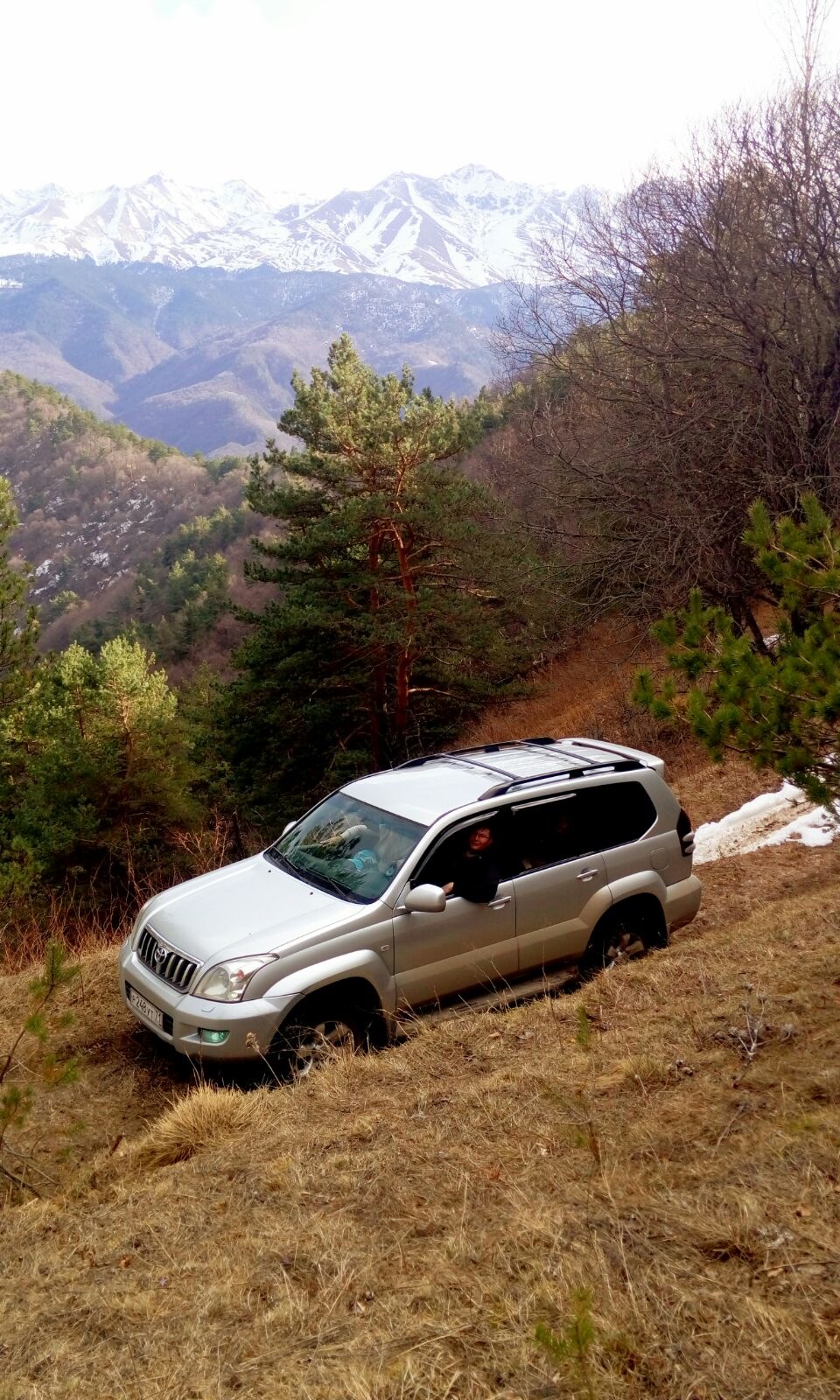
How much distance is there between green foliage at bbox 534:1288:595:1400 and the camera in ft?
6.98

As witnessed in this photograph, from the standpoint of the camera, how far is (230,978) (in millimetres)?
5184

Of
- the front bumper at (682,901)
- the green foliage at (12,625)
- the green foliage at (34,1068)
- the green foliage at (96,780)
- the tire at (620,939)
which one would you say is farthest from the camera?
the green foliage at (96,780)

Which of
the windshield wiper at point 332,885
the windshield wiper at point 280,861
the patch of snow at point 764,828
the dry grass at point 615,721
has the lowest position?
the dry grass at point 615,721

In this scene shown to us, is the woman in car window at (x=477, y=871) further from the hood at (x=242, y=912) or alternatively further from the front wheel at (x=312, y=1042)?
the front wheel at (x=312, y=1042)

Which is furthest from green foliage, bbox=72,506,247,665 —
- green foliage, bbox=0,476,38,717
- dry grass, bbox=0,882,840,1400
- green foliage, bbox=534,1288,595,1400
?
green foliage, bbox=534,1288,595,1400

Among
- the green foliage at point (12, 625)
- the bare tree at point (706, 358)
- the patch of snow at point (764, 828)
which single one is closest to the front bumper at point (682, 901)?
the patch of snow at point (764, 828)

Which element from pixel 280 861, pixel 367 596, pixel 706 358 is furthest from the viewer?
pixel 367 596

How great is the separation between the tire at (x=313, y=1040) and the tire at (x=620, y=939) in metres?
1.91

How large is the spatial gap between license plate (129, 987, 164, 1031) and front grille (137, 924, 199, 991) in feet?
0.57

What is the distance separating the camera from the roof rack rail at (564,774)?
6.24 meters

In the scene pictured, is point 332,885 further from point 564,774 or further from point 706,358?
point 706,358

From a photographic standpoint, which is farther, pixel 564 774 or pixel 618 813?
pixel 618 813

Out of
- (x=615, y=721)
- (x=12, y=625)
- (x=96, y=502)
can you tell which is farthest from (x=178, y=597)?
(x=96, y=502)

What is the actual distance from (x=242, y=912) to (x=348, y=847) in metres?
0.89
